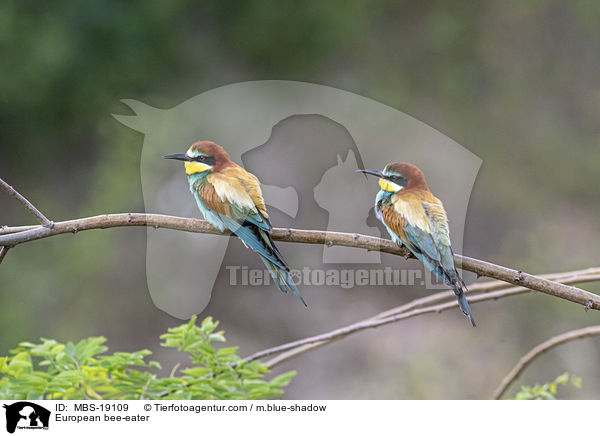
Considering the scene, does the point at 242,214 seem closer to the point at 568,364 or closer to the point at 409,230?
the point at 409,230

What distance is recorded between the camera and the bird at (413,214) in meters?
0.75

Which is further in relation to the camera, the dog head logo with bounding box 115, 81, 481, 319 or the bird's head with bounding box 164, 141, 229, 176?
the dog head logo with bounding box 115, 81, 481, 319

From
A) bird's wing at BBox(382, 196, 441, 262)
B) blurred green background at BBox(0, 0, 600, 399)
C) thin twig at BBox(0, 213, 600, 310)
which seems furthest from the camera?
blurred green background at BBox(0, 0, 600, 399)

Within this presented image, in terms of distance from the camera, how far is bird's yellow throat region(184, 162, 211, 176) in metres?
0.80

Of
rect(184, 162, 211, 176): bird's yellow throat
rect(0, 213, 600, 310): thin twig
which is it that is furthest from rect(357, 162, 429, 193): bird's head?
rect(184, 162, 211, 176): bird's yellow throat

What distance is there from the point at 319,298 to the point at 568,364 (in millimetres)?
825

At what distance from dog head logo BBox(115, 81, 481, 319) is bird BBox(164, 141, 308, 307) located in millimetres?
203

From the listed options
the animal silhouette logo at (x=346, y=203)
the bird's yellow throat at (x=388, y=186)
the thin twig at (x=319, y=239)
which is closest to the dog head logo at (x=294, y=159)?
the animal silhouette logo at (x=346, y=203)
